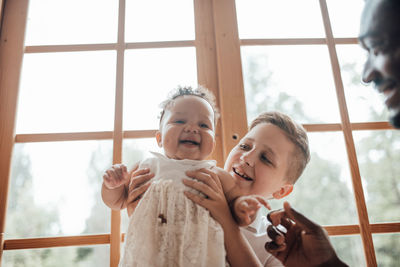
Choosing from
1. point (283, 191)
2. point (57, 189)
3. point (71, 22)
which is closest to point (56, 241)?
point (57, 189)

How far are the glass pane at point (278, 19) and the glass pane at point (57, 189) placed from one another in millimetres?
979

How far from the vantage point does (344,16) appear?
157 cm

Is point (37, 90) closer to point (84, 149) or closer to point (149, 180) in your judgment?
point (84, 149)

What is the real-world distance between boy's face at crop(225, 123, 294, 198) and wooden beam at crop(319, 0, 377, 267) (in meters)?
0.40

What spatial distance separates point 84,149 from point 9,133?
32cm

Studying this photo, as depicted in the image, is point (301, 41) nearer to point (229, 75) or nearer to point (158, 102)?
point (229, 75)

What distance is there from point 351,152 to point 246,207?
2.60 feet

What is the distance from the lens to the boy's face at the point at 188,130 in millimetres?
1047

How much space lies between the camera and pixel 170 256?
82 centimetres

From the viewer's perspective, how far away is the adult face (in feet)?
1.86

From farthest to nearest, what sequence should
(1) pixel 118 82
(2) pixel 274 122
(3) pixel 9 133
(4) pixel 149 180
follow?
(1) pixel 118 82
(3) pixel 9 133
(2) pixel 274 122
(4) pixel 149 180

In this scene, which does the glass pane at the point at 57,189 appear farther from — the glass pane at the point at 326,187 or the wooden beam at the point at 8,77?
the glass pane at the point at 326,187

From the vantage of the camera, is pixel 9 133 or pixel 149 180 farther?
pixel 9 133

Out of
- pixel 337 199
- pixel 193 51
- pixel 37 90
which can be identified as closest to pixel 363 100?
pixel 337 199
